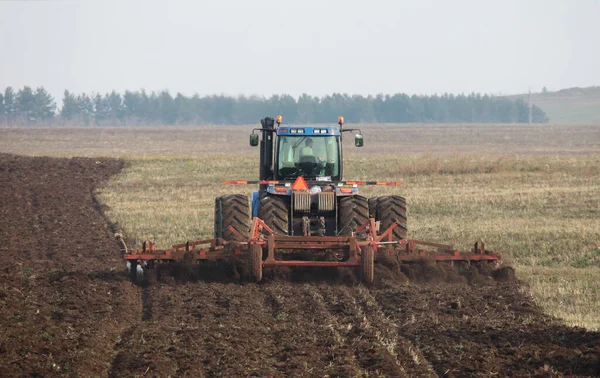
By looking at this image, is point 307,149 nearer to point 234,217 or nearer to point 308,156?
point 308,156

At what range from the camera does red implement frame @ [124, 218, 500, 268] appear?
11.8 meters

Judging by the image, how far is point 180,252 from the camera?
12328 millimetres

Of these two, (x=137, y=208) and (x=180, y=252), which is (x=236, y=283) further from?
(x=137, y=208)

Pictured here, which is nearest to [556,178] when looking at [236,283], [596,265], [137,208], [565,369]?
[137,208]

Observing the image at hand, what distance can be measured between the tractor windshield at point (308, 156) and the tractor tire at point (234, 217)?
0.85 meters

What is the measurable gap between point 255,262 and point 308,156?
247 cm

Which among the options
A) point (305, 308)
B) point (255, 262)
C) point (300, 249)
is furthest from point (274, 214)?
point (305, 308)

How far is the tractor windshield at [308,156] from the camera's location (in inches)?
539

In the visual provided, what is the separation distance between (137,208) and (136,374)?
16281 millimetres

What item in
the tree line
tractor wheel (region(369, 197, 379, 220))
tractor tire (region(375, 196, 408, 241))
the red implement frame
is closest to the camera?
the red implement frame

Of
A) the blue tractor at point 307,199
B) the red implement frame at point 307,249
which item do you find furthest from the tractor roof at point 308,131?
the red implement frame at point 307,249

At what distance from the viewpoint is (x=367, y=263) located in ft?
38.8

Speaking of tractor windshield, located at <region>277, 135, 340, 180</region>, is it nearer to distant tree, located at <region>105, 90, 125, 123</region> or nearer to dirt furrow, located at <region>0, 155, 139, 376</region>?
dirt furrow, located at <region>0, 155, 139, 376</region>

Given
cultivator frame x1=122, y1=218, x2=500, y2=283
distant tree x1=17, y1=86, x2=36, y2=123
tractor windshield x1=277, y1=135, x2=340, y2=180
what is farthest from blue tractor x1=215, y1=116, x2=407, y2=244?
distant tree x1=17, y1=86, x2=36, y2=123
